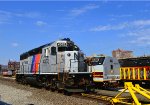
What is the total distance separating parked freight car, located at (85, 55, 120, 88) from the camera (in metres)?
23.3

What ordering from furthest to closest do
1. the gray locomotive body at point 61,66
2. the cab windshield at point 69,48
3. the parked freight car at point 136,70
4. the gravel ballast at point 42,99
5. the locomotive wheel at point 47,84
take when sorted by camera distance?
the parked freight car at point 136,70
the locomotive wheel at point 47,84
the cab windshield at point 69,48
the gray locomotive body at point 61,66
the gravel ballast at point 42,99

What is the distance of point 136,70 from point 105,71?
3.35 m

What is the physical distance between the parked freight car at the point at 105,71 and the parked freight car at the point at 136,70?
1.97 meters

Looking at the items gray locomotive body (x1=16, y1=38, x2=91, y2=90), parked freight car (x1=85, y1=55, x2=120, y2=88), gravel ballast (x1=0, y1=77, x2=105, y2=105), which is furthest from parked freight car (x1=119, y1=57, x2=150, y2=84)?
gravel ballast (x1=0, y1=77, x2=105, y2=105)

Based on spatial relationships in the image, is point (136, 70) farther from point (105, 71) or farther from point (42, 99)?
point (42, 99)

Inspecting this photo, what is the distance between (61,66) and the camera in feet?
68.2

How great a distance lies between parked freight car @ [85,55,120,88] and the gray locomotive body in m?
2.96

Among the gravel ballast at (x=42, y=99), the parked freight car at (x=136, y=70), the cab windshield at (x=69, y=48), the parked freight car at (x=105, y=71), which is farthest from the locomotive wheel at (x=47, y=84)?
the parked freight car at (x=136, y=70)

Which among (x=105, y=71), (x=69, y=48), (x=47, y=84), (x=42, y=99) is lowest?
(x=42, y=99)

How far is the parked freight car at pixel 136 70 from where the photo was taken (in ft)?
79.5

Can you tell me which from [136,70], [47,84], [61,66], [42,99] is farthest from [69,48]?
[136,70]

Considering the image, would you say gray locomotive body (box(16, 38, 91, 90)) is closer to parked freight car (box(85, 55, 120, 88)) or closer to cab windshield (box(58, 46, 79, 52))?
cab windshield (box(58, 46, 79, 52))

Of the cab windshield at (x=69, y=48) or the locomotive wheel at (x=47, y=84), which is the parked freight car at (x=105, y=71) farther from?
the locomotive wheel at (x=47, y=84)

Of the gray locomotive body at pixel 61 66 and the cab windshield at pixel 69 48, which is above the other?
the cab windshield at pixel 69 48
